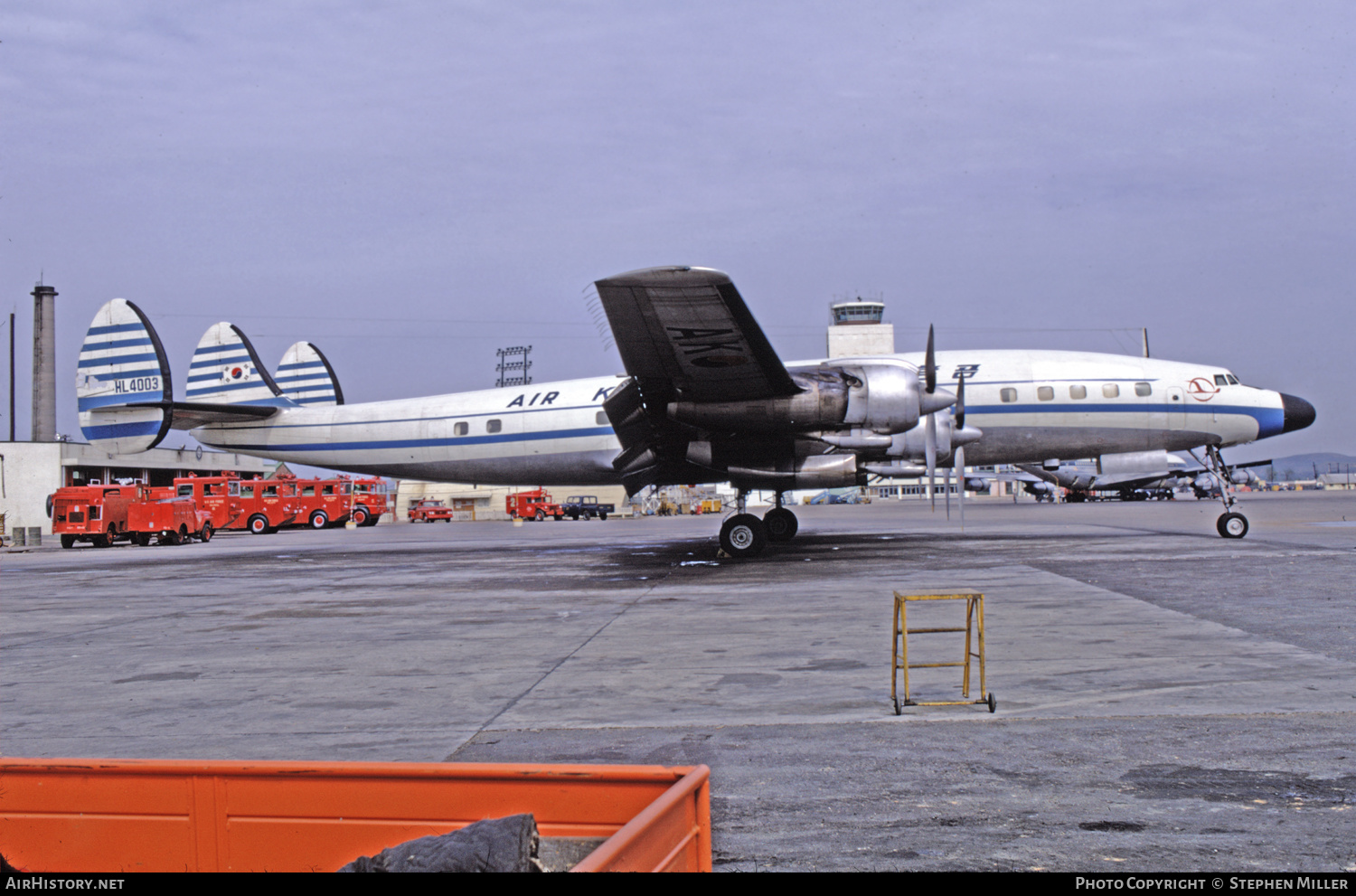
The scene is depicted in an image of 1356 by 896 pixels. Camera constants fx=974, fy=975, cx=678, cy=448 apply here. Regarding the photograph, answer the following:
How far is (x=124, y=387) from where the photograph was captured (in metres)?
27.1

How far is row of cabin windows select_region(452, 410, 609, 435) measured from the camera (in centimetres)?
2425

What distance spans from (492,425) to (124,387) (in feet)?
35.6

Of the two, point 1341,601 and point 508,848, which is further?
point 1341,601

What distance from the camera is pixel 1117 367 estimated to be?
2327cm

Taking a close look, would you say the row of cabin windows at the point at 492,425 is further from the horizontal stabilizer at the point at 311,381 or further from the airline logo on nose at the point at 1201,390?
the airline logo on nose at the point at 1201,390

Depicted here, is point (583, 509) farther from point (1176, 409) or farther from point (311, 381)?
point (1176, 409)

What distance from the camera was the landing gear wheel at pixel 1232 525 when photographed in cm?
2203

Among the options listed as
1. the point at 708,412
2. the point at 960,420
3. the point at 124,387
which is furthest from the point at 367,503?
the point at 708,412

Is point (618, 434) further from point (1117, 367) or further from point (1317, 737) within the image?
point (1317, 737)

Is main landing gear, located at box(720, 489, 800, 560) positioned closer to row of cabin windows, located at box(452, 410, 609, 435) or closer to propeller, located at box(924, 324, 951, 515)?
propeller, located at box(924, 324, 951, 515)

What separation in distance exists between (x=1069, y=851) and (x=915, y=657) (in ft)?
15.6

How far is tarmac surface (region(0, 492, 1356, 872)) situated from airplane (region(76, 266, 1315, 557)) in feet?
11.2

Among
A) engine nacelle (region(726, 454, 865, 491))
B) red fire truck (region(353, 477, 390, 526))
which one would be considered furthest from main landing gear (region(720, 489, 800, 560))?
red fire truck (region(353, 477, 390, 526))

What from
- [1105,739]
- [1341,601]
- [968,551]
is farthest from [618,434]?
[1105,739]
